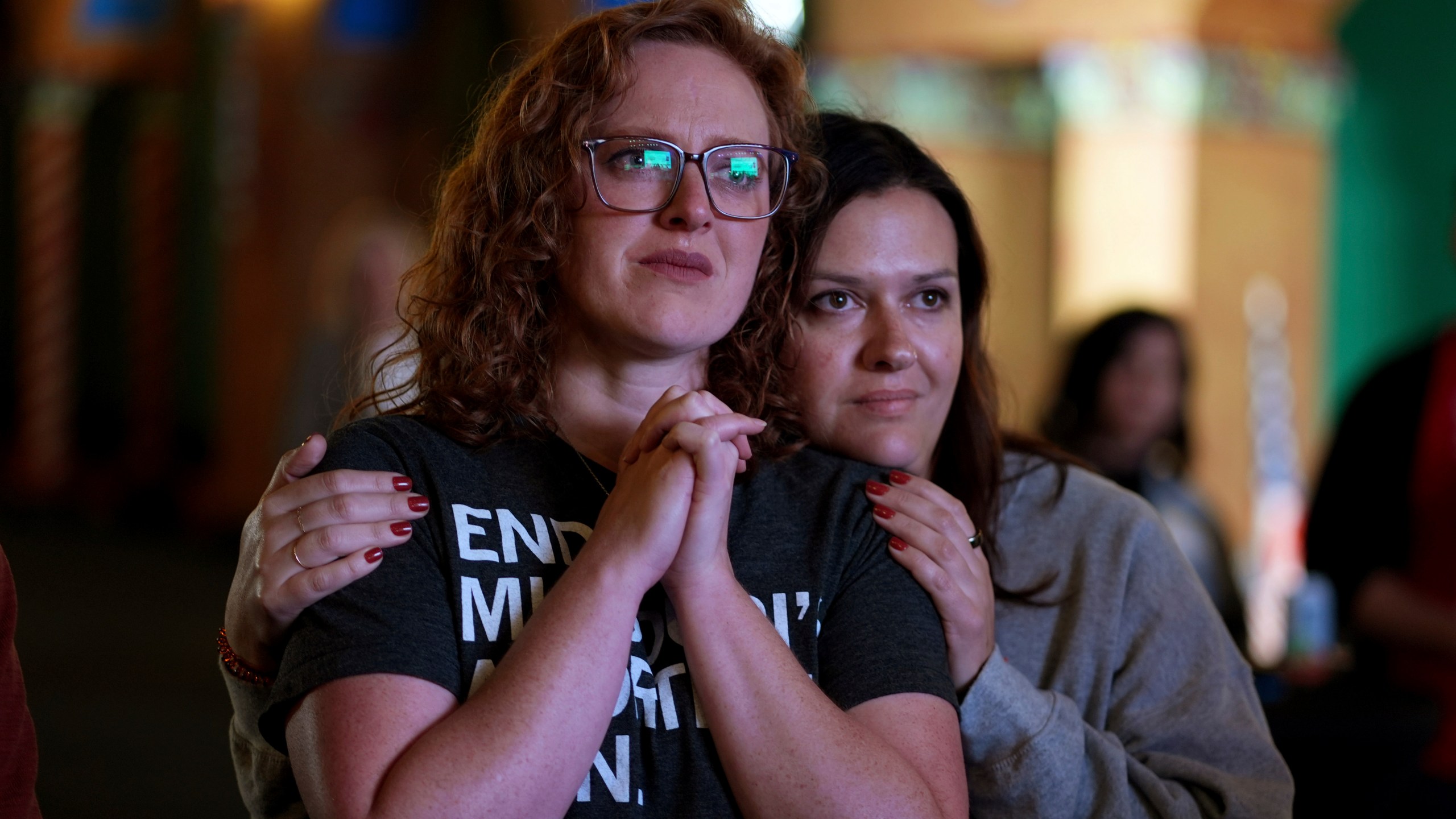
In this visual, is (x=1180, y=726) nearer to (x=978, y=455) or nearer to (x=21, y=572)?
(x=978, y=455)

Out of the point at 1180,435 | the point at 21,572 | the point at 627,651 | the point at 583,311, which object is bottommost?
the point at 21,572

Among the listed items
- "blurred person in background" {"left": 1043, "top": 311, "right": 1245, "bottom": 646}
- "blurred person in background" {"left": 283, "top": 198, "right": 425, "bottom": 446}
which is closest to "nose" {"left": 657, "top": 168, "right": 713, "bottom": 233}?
"blurred person in background" {"left": 1043, "top": 311, "right": 1245, "bottom": 646}

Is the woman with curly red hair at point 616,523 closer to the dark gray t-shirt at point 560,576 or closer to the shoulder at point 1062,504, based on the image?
the dark gray t-shirt at point 560,576

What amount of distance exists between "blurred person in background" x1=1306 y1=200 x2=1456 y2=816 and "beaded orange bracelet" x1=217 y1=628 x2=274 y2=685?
2.36m

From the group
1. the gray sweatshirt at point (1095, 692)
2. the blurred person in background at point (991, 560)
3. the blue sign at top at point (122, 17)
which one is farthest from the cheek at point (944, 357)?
the blue sign at top at point (122, 17)

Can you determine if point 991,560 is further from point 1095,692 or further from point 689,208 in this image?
point 689,208

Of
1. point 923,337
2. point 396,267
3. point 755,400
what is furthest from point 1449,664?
point 396,267

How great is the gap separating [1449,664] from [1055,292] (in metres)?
4.38

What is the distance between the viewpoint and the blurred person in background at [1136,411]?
4320 millimetres

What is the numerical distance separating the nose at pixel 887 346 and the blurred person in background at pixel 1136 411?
2449mm

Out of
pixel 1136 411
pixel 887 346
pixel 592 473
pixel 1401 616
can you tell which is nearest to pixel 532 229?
pixel 592 473

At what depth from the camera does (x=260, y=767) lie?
1742mm

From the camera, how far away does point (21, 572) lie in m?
9.26

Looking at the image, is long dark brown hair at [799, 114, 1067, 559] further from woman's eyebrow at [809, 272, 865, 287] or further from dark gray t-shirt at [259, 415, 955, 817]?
dark gray t-shirt at [259, 415, 955, 817]
